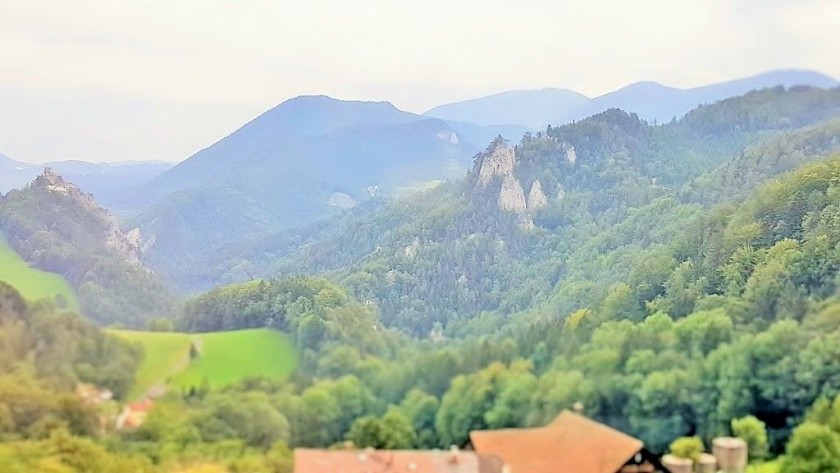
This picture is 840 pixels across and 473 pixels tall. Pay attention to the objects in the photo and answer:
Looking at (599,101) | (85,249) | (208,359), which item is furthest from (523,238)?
(85,249)

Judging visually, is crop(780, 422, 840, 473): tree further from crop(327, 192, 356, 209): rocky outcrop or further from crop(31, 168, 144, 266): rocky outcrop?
crop(31, 168, 144, 266): rocky outcrop

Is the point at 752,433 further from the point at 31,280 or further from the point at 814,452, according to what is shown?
the point at 31,280

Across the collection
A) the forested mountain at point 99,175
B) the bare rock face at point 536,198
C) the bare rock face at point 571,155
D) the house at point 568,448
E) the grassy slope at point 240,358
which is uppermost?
the forested mountain at point 99,175

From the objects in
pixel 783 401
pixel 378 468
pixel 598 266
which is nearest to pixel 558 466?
pixel 378 468

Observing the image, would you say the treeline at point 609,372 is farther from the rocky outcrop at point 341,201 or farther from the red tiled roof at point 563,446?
the rocky outcrop at point 341,201

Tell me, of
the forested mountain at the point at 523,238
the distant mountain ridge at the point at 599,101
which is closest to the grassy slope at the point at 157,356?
the forested mountain at the point at 523,238

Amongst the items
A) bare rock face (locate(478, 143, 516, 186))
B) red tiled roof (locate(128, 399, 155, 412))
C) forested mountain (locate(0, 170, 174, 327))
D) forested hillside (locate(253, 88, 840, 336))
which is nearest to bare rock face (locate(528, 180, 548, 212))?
bare rock face (locate(478, 143, 516, 186))
